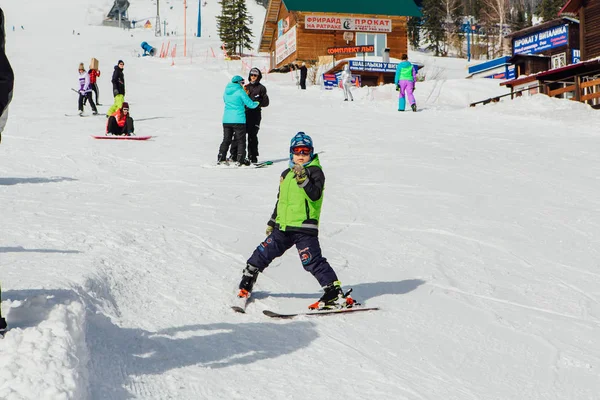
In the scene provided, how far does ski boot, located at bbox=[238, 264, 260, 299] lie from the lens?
16.8 ft

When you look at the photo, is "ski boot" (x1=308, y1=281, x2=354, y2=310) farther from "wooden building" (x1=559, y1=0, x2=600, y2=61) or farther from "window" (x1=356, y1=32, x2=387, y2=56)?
"window" (x1=356, y1=32, x2=387, y2=56)

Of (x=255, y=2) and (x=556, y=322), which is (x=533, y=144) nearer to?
(x=556, y=322)

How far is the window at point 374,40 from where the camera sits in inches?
1825

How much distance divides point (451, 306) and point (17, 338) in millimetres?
3561

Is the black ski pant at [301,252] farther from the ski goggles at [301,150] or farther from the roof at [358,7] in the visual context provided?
the roof at [358,7]

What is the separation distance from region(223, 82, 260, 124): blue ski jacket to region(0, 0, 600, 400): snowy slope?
3.00 ft

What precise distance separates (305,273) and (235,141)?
19.9 feet

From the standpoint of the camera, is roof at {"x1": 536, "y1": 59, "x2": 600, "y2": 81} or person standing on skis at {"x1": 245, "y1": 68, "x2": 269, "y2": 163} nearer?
person standing on skis at {"x1": 245, "y1": 68, "x2": 269, "y2": 163}

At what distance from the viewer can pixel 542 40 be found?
43406mm

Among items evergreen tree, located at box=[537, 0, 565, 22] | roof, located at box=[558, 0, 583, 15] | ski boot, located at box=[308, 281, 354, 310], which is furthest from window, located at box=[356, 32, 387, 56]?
ski boot, located at box=[308, 281, 354, 310]

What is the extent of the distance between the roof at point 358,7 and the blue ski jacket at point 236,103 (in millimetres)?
35120

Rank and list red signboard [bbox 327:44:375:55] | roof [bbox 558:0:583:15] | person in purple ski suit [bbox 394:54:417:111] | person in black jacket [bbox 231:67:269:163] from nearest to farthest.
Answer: person in black jacket [bbox 231:67:269:163], person in purple ski suit [bbox 394:54:417:111], roof [bbox 558:0:583:15], red signboard [bbox 327:44:375:55]

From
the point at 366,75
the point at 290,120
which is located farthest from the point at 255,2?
the point at 290,120

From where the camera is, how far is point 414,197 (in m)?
9.62
